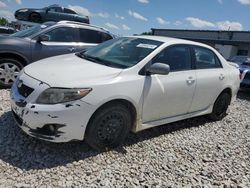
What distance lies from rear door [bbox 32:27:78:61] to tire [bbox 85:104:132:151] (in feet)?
11.7

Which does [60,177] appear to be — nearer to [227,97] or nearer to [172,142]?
[172,142]

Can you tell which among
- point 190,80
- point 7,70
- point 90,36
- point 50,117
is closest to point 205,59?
point 190,80

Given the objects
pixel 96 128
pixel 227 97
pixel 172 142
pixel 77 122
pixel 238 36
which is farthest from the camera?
pixel 238 36

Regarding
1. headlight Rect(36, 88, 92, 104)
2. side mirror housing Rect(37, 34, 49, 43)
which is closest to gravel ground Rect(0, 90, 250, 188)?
headlight Rect(36, 88, 92, 104)

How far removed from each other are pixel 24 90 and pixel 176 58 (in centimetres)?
243

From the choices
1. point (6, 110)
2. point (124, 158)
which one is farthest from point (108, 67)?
point (6, 110)

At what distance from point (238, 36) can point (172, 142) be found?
2644 centimetres

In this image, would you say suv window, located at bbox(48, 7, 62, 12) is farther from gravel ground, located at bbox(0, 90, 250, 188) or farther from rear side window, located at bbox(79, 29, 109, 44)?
gravel ground, located at bbox(0, 90, 250, 188)

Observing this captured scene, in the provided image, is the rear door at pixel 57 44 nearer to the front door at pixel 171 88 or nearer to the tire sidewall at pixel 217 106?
the front door at pixel 171 88

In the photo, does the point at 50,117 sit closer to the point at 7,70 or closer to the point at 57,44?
the point at 7,70

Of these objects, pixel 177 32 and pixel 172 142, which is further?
pixel 177 32

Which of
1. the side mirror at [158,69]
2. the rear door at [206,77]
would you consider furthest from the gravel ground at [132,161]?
the side mirror at [158,69]

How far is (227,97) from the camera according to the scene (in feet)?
19.6

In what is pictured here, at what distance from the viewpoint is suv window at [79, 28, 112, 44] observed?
7627 millimetres
